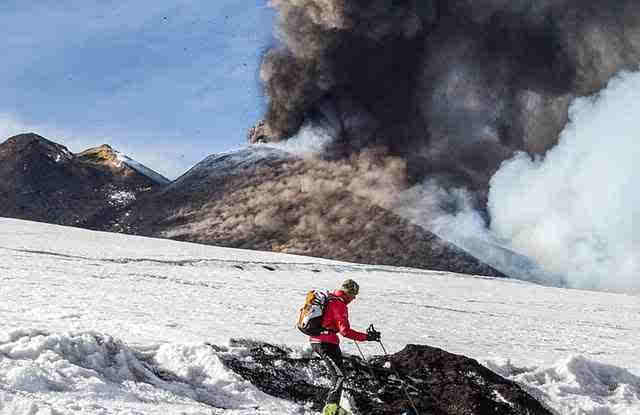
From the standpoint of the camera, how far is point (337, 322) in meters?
9.01

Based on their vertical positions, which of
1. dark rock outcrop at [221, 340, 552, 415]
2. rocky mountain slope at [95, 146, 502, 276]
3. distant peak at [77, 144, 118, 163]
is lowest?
dark rock outcrop at [221, 340, 552, 415]

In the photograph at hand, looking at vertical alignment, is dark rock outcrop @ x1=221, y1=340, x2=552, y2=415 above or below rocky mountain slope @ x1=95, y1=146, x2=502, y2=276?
below

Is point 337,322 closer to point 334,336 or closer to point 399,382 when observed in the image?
point 334,336

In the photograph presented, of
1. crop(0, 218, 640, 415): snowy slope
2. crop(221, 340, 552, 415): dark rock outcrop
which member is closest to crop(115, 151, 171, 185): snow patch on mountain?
crop(0, 218, 640, 415): snowy slope

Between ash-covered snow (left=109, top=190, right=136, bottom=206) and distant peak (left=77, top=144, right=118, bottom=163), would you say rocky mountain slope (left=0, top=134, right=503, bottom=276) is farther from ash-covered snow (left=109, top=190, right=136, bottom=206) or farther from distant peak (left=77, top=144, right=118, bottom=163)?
distant peak (left=77, top=144, right=118, bottom=163)

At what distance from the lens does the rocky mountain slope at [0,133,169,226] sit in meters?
70.0

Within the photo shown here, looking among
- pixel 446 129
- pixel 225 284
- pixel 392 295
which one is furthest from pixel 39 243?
pixel 446 129

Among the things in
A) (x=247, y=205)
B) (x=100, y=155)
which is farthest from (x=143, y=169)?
(x=247, y=205)

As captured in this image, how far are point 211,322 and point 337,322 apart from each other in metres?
7.00

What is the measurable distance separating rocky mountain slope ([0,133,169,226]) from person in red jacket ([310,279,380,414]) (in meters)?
60.9

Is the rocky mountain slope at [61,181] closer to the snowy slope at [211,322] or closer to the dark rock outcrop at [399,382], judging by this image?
the snowy slope at [211,322]

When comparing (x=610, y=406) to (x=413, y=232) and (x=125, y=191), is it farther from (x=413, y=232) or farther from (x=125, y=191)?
(x=125, y=191)

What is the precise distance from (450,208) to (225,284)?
3501 cm

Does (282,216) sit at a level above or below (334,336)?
above
